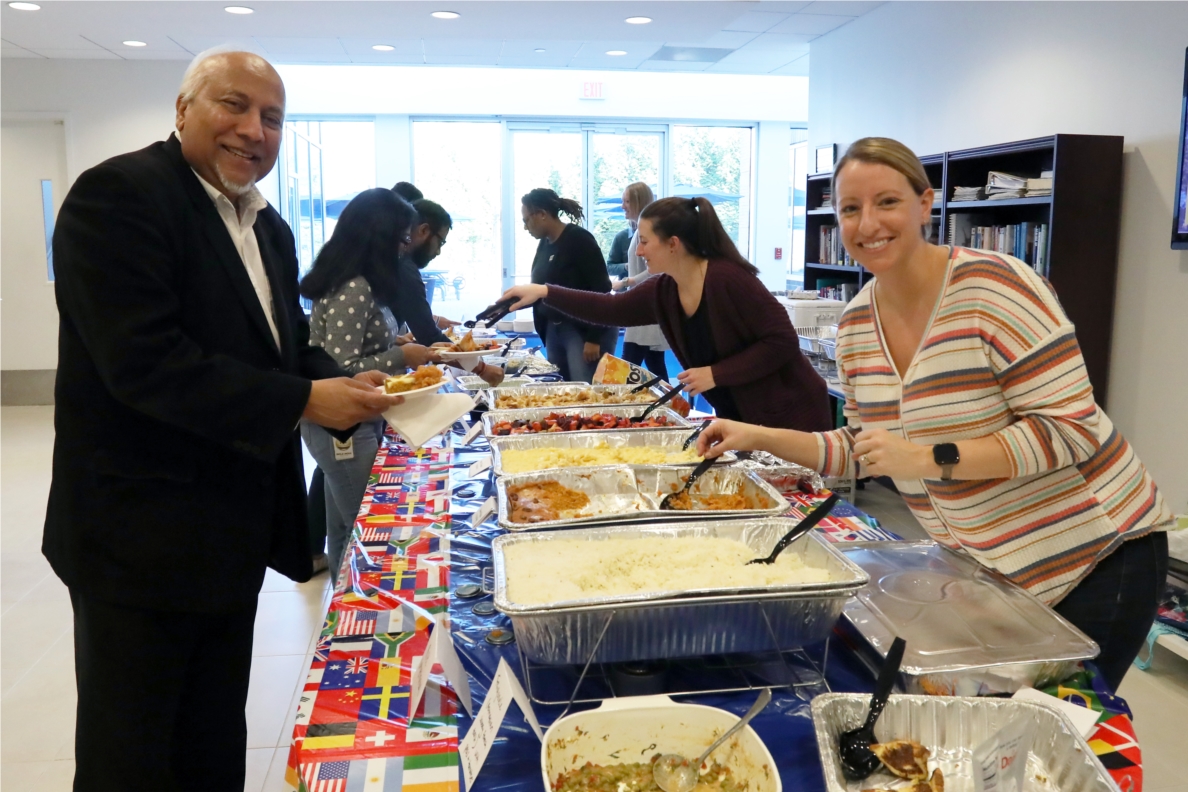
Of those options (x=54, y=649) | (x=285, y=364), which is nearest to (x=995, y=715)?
(x=285, y=364)

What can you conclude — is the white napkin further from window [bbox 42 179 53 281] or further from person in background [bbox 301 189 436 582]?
window [bbox 42 179 53 281]

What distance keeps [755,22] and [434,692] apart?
563 centimetres

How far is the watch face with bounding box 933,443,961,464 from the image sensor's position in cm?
119

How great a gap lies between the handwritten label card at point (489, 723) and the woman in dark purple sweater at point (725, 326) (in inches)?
57.3

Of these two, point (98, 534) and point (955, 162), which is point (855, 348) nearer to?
point (98, 534)

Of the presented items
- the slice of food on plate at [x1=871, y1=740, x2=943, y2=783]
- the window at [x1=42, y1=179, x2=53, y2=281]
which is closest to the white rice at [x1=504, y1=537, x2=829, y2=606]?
the slice of food on plate at [x1=871, y1=740, x2=943, y2=783]

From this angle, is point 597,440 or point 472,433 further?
point 472,433

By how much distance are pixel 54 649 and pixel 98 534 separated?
193cm

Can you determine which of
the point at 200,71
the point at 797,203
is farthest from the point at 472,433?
the point at 797,203

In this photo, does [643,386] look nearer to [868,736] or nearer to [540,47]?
[868,736]

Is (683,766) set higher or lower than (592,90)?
lower

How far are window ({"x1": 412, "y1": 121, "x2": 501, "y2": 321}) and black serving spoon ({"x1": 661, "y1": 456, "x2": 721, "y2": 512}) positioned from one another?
7122mm

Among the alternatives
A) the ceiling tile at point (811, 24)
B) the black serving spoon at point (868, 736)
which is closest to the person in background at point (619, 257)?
the ceiling tile at point (811, 24)

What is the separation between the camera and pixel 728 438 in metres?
1.57
